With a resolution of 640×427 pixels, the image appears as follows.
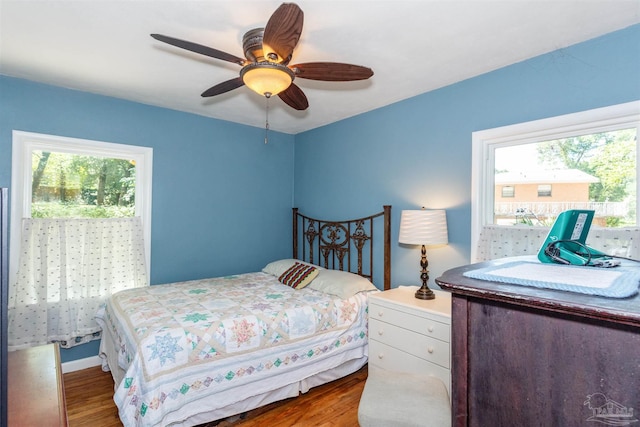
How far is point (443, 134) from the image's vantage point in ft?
9.06

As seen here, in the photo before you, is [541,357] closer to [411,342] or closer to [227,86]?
[411,342]

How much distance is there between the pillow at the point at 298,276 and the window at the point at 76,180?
1.40 metres

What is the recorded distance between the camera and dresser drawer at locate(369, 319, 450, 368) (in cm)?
216

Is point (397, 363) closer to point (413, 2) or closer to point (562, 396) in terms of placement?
point (562, 396)

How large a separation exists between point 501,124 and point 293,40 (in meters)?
1.68

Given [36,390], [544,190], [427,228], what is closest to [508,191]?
[544,190]

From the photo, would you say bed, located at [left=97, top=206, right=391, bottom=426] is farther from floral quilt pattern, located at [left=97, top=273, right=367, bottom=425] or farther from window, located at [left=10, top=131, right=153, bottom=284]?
window, located at [left=10, top=131, right=153, bottom=284]

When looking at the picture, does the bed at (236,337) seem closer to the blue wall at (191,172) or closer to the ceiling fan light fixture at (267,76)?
the blue wall at (191,172)

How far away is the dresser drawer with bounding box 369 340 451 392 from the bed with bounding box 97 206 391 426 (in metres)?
0.21

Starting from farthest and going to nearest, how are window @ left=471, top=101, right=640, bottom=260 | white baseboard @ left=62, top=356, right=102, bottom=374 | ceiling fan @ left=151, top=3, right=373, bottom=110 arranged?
white baseboard @ left=62, top=356, right=102, bottom=374 → window @ left=471, top=101, right=640, bottom=260 → ceiling fan @ left=151, top=3, right=373, bottom=110

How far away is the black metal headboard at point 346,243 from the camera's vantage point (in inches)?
126

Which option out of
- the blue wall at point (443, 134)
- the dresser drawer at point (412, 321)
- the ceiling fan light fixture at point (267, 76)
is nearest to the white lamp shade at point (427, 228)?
the blue wall at point (443, 134)

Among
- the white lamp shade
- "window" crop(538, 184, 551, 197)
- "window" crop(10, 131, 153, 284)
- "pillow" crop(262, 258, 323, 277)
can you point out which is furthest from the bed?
"window" crop(538, 184, 551, 197)

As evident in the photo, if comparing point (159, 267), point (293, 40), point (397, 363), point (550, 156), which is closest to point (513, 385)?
point (293, 40)
